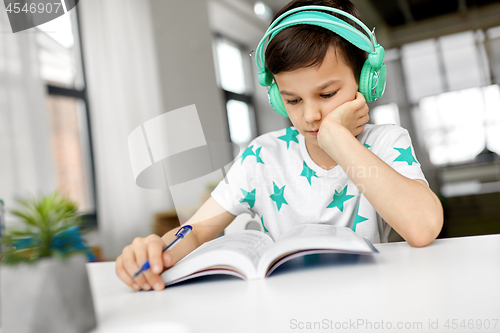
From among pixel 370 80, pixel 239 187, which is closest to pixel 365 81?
pixel 370 80

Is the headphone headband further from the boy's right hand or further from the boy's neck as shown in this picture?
the boy's right hand

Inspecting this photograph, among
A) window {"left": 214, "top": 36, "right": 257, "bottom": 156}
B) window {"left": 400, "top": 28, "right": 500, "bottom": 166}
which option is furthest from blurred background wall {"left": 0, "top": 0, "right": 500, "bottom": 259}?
window {"left": 400, "top": 28, "right": 500, "bottom": 166}

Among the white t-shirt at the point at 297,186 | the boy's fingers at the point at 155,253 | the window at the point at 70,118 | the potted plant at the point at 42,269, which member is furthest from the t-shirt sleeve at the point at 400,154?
the window at the point at 70,118

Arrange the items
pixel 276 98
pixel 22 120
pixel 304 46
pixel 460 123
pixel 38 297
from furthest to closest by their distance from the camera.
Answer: pixel 460 123
pixel 22 120
pixel 276 98
pixel 304 46
pixel 38 297

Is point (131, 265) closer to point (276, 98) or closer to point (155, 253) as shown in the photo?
point (155, 253)

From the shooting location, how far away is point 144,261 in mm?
469

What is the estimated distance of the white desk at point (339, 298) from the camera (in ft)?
0.91

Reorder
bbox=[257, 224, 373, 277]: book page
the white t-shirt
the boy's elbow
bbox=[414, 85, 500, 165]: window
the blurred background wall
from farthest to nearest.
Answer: bbox=[414, 85, 500, 165]: window < the blurred background wall < the white t-shirt < the boy's elbow < bbox=[257, 224, 373, 277]: book page

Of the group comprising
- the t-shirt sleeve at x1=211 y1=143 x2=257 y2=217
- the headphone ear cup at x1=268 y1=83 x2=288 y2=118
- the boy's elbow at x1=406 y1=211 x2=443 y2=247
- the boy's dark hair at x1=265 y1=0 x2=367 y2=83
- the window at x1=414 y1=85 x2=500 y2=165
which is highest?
the window at x1=414 y1=85 x2=500 y2=165

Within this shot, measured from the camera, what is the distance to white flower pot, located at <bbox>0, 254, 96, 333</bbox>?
26 cm

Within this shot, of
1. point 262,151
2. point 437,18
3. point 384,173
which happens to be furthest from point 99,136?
point 437,18

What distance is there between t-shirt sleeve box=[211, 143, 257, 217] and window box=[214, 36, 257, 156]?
9 cm

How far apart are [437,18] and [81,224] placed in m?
2.87

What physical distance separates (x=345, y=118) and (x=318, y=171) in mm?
173
